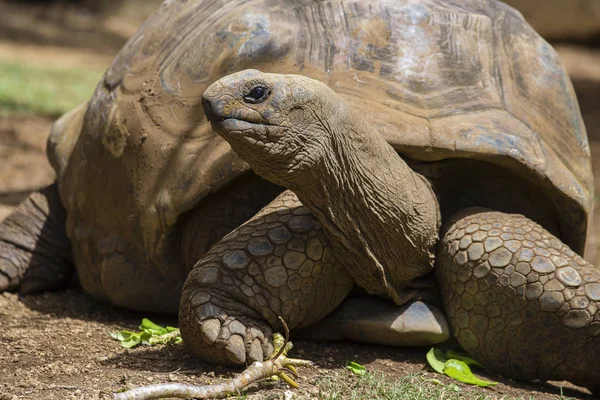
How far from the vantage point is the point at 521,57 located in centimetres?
399

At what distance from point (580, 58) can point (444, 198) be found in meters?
12.9

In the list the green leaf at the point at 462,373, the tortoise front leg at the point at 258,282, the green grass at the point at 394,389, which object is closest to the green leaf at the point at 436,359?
the green leaf at the point at 462,373

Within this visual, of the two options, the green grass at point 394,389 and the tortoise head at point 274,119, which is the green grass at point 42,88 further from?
the green grass at point 394,389

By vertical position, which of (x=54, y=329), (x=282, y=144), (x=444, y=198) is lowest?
(x=54, y=329)

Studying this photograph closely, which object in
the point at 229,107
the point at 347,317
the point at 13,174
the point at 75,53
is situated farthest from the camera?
the point at 75,53

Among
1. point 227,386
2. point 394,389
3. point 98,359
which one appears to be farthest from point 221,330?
point 394,389

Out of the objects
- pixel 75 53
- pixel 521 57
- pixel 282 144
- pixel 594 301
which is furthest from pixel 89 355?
pixel 75 53

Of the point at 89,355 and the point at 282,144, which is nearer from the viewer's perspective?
the point at 282,144

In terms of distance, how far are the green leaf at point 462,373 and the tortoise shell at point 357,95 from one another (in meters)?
0.79

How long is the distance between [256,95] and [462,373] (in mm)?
1315

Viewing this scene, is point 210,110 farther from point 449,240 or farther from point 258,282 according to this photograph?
point 449,240

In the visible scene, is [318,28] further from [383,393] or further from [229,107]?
[383,393]

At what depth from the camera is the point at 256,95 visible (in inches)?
111

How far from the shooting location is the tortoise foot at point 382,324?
3.44 m
